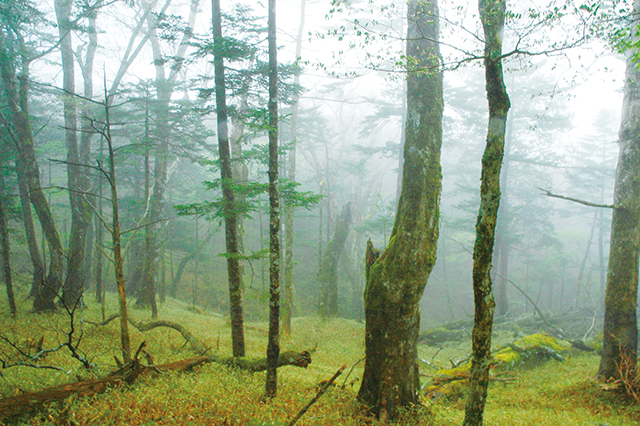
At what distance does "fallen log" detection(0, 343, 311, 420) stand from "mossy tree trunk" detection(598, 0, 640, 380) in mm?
6155

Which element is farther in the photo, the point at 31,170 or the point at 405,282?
the point at 31,170

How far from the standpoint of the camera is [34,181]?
1080 cm

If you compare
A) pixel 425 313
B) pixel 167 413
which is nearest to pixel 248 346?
pixel 167 413

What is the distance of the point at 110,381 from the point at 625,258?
31.7 ft

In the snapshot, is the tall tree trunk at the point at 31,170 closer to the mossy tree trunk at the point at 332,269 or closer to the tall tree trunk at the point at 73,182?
the tall tree trunk at the point at 73,182

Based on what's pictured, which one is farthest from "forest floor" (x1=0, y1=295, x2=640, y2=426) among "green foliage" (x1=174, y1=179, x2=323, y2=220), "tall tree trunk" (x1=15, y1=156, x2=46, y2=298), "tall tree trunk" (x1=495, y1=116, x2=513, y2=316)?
"tall tree trunk" (x1=495, y1=116, x2=513, y2=316)

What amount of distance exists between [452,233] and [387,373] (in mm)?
33978

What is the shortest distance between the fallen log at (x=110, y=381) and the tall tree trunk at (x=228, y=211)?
0.71 metres

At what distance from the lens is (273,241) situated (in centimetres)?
577

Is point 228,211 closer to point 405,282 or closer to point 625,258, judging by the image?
point 405,282

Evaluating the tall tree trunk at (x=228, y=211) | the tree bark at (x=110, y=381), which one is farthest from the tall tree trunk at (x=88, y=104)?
the tree bark at (x=110, y=381)

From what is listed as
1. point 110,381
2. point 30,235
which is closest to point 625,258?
point 110,381

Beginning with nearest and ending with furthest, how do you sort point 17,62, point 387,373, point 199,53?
point 387,373 < point 199,53 < point 17,62

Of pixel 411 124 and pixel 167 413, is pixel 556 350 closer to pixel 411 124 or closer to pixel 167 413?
pixel 411 124
